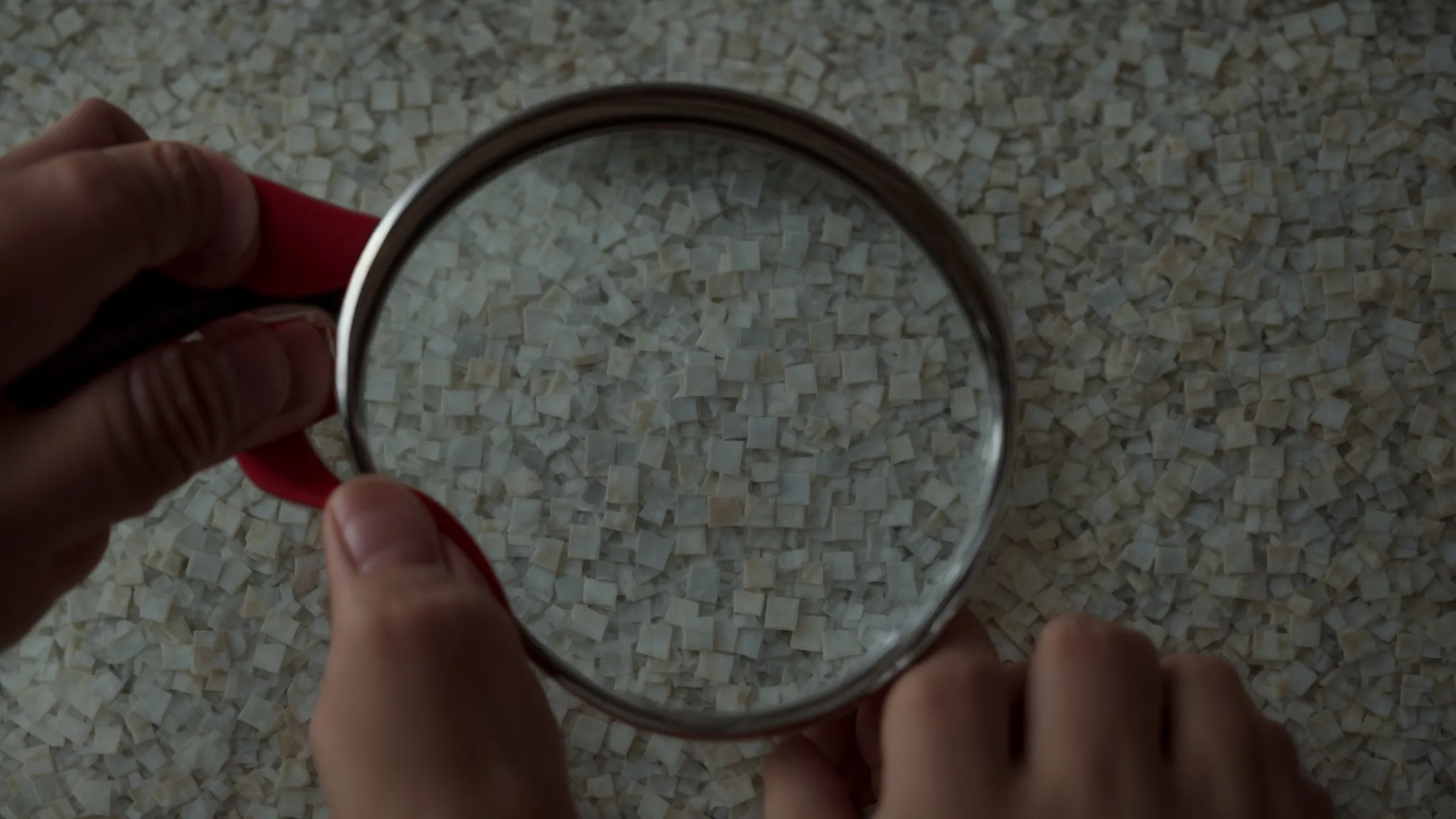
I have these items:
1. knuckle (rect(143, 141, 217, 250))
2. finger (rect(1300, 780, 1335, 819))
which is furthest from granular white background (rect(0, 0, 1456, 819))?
knuckle (rect(143, 141, 217, 250))

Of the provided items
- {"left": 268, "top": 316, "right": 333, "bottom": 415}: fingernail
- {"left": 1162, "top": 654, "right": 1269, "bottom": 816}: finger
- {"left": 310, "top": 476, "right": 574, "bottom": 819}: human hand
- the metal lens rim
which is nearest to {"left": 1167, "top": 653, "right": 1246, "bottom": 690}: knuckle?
{"left": 1162, "top": 654, "right": 1269, "bottom": 816}: finger

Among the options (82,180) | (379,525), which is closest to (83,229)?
(82,180)

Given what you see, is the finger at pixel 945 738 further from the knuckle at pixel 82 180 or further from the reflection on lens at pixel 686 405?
the knuckle at pixel 82 180

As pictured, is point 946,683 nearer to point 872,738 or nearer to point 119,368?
point 872,738

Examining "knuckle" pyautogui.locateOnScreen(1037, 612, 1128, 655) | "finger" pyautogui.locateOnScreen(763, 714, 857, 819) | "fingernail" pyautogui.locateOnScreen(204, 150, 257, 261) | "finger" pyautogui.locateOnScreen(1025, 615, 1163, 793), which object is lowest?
"finger" pyautogui.locateOnScreen(763, 714, 857, 819)

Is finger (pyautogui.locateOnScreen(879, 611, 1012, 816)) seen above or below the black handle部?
below

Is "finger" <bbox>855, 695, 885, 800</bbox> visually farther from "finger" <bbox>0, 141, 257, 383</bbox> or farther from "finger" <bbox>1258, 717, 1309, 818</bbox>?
"finger" <bbox>0, 141, 257, 383</bbox>

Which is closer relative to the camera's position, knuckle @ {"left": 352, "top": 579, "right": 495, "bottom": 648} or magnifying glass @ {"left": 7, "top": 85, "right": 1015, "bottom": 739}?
knuckle @ {"left": 352, "top": 579, "right": 495, "bottom": 648}
